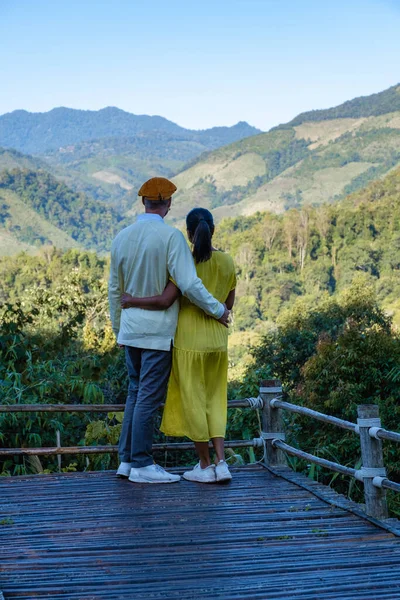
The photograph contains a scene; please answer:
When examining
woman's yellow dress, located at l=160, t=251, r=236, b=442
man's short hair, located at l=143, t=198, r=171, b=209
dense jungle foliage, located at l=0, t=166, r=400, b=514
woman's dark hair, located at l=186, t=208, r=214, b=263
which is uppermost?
man's short hair, located at l=143, t=198, r=171, b=209

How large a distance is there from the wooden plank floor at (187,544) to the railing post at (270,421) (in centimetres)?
54

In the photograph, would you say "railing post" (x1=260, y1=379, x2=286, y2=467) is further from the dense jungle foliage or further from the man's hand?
the man's hand

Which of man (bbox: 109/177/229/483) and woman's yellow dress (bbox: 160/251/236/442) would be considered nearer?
man (bbox: 109/177/229/483)

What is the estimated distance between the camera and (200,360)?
13.8 feet

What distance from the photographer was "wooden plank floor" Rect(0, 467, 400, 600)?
8.84 ft

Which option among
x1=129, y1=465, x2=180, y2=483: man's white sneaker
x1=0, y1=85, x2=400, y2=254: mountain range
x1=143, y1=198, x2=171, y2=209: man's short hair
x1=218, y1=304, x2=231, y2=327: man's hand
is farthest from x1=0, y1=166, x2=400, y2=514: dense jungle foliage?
x1=0, y1=85, x2=400, y2=254: mountain range

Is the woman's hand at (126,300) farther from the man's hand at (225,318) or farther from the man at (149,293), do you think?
the man's hand at (225,318)

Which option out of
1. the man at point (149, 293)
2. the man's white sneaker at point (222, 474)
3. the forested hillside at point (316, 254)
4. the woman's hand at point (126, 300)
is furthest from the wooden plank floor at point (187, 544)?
the forested hillside at point (316, 254)

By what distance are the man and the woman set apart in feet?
0.16

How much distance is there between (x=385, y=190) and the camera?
268ft

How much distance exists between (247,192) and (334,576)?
174 metres

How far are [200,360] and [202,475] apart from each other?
0.59 m

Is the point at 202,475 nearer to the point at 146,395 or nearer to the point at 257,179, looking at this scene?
the point at 146,395

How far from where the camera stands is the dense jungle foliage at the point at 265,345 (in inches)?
240
